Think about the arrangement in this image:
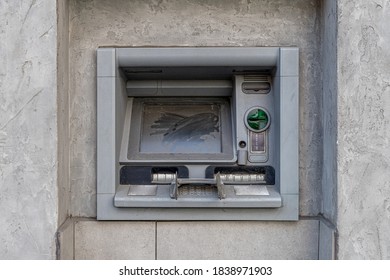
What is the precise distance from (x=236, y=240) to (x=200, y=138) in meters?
0.71

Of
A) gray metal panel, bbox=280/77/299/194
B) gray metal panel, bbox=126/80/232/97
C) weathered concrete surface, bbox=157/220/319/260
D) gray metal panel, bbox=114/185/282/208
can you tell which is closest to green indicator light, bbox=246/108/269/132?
gray metal panel, bbox=280/77/299/194

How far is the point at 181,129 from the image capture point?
2705 mm

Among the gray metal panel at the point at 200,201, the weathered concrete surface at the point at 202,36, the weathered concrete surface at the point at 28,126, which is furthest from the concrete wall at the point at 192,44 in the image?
the weathered concrete surface at the point at 28,126

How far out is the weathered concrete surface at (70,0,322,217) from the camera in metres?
2.59

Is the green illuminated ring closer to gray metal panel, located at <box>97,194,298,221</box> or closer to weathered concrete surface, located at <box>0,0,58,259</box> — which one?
gray metal panel, located at <box>97,194,298,221</box>

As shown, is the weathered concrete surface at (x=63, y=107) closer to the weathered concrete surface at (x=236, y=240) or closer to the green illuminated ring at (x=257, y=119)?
the weathered concrete surface at (x=236, y=240)

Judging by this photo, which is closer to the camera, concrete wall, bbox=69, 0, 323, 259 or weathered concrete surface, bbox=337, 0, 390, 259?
weathered concrete surface, bbox=337, 0, 390, 259

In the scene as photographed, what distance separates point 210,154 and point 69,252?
3.56 ft

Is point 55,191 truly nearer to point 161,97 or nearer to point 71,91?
point 71,91

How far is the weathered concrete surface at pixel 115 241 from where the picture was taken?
8.49 ft

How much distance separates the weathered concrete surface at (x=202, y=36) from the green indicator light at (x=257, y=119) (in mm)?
238

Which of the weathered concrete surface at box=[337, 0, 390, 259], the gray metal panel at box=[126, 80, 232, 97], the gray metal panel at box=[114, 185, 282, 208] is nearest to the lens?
the weathered concrete surface at box=[337, 0, 390, 259]
